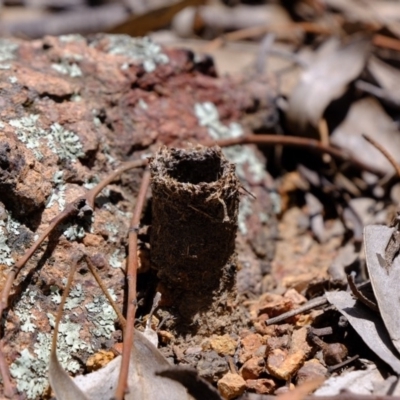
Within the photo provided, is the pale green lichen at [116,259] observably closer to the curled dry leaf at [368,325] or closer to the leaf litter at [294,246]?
the leaf litter at [294,246]

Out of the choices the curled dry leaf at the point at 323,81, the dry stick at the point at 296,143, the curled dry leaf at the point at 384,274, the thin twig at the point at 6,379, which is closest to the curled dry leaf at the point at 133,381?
the thin twig at the point at 6,379

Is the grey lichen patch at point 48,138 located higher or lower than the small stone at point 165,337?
higher

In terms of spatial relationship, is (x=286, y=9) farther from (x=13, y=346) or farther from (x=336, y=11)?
(x=13, y=346)

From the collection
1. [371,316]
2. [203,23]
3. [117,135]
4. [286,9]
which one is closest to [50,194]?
[117,135]

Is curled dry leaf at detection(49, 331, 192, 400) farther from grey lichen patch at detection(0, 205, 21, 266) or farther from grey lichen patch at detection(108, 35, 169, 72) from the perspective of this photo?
grey lichen patch at detection(108, 35, 169, 72)

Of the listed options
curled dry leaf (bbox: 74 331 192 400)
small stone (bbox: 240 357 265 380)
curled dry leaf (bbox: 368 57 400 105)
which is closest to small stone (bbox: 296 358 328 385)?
small stone (bbox: 240 357 265 380)

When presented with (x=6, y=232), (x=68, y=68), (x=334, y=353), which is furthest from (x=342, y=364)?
(x=68, y=68)

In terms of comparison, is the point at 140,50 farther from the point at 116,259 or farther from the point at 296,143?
the point at 116,259
